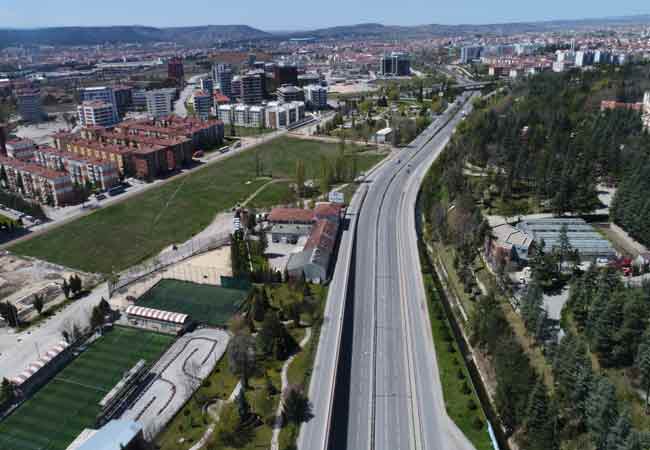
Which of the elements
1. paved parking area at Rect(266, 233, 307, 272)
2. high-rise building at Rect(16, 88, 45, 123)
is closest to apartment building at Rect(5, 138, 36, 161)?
high-rise building at Rect(16, 88, 45, 123)

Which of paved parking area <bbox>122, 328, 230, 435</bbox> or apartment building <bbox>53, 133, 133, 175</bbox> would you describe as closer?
paved parking area <bbox>122, 328, 230, 435</bbox>

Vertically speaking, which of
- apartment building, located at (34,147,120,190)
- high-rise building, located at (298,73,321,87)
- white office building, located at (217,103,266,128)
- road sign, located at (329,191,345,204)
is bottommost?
road sign, located at (329,191,345,204)


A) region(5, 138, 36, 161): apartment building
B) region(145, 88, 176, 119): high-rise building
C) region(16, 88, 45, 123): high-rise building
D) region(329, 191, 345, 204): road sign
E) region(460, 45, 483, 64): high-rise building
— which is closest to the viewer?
region(329, 191, 345, 204): road sign

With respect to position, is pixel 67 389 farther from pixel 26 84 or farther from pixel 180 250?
pixel 26 84

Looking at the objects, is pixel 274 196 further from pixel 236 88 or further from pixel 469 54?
pixel 469 54

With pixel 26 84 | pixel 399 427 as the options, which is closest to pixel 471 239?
pixel 399 427

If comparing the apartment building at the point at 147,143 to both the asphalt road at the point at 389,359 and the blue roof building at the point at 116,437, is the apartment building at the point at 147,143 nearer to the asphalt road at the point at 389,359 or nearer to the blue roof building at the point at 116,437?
the asphalt road at the point at 389,359

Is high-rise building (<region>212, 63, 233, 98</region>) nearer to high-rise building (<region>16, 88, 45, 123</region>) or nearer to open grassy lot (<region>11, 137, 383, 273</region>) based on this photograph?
high-rise building (<region>16, 88, 45, 123</region>)
